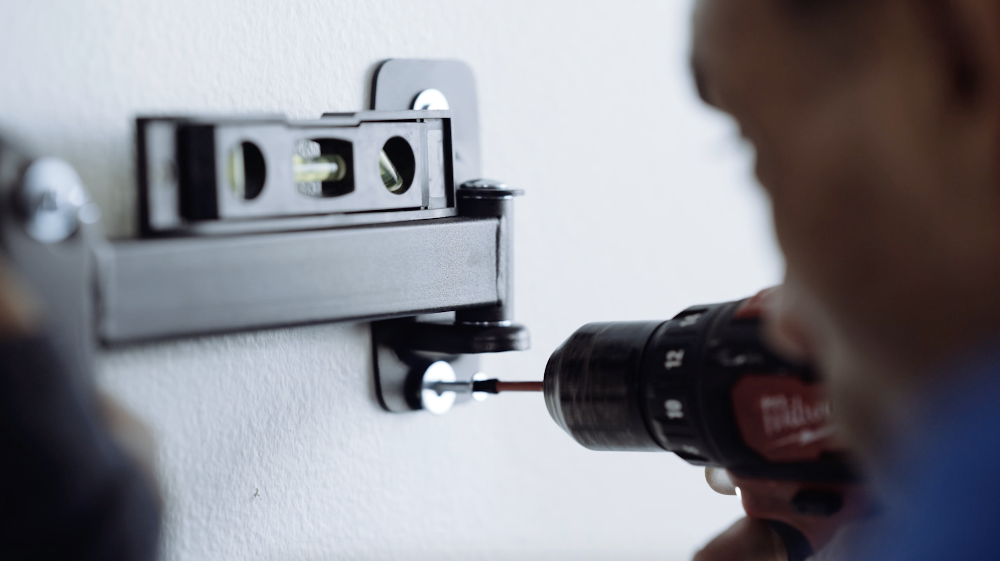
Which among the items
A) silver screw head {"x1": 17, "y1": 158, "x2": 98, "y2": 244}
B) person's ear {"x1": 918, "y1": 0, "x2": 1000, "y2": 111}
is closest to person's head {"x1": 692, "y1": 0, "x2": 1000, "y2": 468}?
person's ear {"x1": 918, "y1": 0, "x2": 1000, "y2": 111}

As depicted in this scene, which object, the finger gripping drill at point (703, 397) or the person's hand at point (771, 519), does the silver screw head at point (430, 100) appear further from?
the person's hand at point (771, 519)

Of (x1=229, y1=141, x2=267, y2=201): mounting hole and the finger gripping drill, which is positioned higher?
(x1=229, y1=141, x2=267, y2=201): mounting hole

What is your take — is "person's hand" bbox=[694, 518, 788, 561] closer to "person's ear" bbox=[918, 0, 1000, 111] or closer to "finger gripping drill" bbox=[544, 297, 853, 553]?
"finger gripping drill" bbox=[544, 297, 853, 553]

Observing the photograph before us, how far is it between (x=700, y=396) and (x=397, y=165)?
182 mm

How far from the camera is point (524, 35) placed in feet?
1.87

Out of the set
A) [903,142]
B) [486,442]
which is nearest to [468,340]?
[486,442]

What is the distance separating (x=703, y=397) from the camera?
427 mm

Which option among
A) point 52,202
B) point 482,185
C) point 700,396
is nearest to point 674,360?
point 700,396

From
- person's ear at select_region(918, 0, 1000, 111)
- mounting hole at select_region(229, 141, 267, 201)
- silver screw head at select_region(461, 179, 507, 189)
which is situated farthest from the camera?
silver screw head at select_region(461, 179, 507, 189)

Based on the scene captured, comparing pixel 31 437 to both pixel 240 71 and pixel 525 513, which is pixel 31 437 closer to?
pixel 240 71

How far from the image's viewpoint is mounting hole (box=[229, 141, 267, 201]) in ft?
1.21

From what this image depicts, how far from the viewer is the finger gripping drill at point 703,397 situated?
41 cm

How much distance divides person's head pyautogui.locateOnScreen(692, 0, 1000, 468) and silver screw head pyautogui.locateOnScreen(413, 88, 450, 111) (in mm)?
197

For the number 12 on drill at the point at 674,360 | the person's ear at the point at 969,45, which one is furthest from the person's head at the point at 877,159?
the number 12 on drill at the point at 674,360
